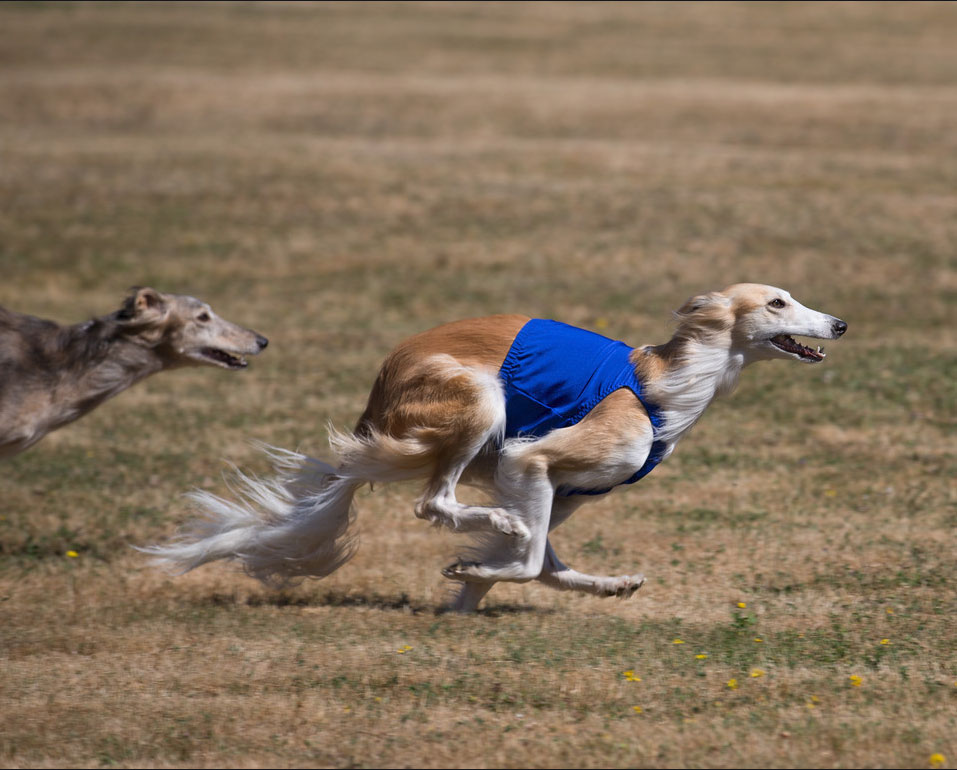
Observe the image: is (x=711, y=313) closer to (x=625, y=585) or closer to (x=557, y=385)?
(x=557, y=385)

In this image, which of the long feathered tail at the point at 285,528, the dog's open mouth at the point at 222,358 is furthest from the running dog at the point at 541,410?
the dog's open mouth at the point at 222,358

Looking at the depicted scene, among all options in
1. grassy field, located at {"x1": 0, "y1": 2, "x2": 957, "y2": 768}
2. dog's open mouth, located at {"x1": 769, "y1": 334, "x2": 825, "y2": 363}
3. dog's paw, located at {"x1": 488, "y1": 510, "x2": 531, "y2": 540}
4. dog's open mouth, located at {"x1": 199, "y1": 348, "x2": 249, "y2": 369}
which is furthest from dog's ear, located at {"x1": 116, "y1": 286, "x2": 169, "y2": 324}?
dog's open mouth, located at {"x1": 769, "y1": 334, "x2": 825, "y2": 363}

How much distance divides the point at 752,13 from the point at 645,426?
108 feet

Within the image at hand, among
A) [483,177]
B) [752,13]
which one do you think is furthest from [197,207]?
[752,13]

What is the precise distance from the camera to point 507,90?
24.8 meters

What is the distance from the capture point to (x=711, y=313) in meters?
6.62

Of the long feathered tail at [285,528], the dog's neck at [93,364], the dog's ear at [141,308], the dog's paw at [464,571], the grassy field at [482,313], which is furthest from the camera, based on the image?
the dog's ear at [141,308]

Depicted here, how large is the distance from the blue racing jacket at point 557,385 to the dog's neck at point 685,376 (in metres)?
0.05

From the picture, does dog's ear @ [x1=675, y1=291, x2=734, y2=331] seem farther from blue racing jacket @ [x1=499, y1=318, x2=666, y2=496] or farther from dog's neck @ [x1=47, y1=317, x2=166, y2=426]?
dog's neck @ [x1=47, y1=317, x2=166, y2=426]

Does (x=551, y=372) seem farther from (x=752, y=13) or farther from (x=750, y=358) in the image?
(x=752, y=13)

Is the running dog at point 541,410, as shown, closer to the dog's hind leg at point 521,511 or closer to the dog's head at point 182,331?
the dog's hind leg at point 521,511

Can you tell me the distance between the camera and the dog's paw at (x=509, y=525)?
658 centimetres

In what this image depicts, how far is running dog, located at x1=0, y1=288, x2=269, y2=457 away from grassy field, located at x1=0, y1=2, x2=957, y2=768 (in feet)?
3.34

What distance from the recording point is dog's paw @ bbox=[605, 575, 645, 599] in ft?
22.7
